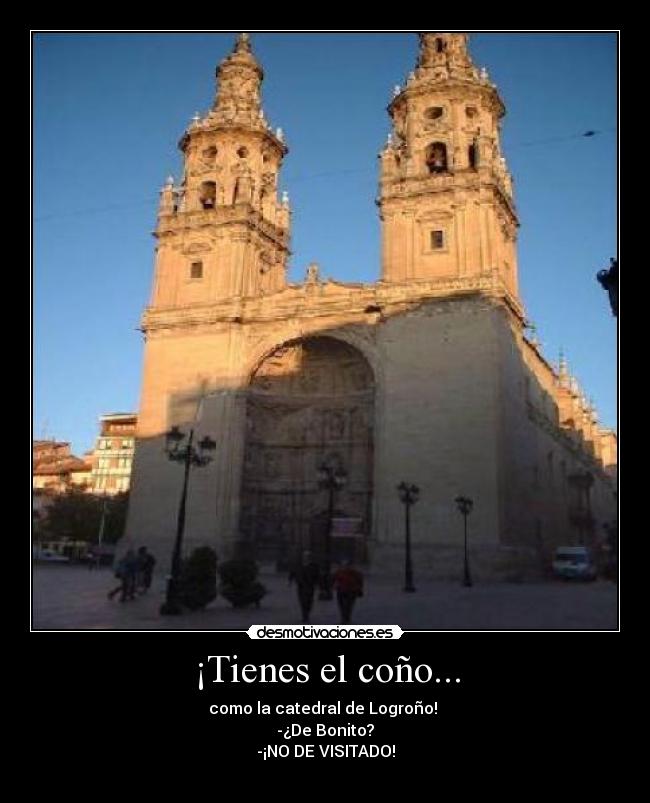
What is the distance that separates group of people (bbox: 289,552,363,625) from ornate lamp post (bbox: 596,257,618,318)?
5.86 meters

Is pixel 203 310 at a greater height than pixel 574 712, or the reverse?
pixel 203 310

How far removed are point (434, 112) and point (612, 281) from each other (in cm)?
2843

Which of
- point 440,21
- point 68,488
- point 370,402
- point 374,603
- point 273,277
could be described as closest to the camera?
point 440,21

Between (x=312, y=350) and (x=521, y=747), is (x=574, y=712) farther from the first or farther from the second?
→ (x=312, y=350)

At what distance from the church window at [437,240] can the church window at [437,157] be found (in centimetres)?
399

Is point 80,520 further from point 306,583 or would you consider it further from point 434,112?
point 306,583

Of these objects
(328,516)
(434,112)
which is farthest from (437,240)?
(328,516)

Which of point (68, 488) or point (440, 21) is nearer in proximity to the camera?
point (440, 21)

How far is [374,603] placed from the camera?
55.2 ft

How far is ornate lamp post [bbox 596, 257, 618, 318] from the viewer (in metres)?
8.01

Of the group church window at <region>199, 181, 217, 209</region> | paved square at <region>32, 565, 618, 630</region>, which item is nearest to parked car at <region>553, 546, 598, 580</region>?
paved square at <region>32, 565, 618, 630</region>
